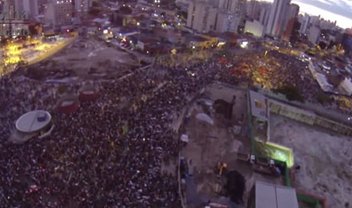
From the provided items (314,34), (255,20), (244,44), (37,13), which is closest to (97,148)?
(244,44)

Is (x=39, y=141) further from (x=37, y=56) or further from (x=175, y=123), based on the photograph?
(x=37, y=56)

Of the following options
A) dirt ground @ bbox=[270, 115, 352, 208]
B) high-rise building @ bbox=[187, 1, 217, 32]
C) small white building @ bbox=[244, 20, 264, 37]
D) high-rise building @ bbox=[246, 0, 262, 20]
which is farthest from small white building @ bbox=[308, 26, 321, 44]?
dirt ground @ bbox=[270, 115, 352, 208]

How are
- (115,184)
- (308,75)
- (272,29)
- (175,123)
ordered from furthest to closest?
(272,29) → (308,75) → (175,123) → (115,184)

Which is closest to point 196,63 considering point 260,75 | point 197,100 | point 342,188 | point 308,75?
point 260,75

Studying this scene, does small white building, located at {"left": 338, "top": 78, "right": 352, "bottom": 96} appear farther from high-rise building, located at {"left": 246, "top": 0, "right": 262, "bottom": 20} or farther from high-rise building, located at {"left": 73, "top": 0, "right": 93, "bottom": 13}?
high-rise building, located at {"left": 73, "top": 0, "right": 93, "bottom": 13}

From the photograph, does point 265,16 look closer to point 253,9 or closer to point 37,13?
point 253,9
